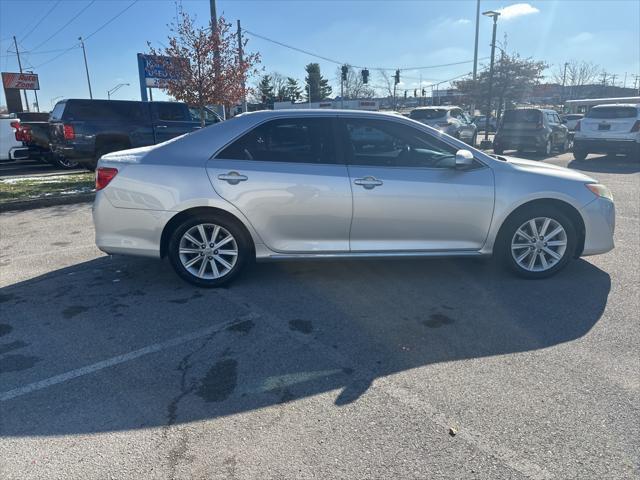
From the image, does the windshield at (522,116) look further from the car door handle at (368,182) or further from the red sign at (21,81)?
the red sign at (21,81)

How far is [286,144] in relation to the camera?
4.70 metres

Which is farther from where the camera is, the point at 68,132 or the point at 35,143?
the point at 35,143

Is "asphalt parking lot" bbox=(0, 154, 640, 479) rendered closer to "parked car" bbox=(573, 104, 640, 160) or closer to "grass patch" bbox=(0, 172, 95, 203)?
"grass patch" bbox=(0, 172, 95, 203)

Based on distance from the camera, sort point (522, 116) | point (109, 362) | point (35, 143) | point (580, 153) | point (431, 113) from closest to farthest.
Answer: point (109, 362), point (35, 143), point (580, 153), point (522, 116), point (431, 113)

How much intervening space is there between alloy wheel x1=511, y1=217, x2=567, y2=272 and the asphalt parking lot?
0.24 meters

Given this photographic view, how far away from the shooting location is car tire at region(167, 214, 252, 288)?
4633 mm

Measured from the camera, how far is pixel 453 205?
185 inches

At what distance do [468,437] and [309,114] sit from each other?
323 cm

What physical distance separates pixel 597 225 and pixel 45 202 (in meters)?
8.52

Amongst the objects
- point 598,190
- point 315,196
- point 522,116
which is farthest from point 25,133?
point 522,116

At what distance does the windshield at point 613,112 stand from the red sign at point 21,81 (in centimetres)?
4642

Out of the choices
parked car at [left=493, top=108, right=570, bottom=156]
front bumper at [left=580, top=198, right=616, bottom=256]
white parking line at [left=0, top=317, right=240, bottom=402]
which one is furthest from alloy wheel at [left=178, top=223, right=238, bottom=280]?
parked car at [left=493, top=108, right=570, bottom=156]

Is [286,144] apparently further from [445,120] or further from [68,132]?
[445,120]

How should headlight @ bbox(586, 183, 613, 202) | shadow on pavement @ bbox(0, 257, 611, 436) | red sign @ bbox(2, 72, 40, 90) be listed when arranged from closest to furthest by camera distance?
shadow on pavement @ bbox(0, 257, 611, 436), headlight @ bbox(586, 183, 613, 202), red sign @ bbox(2, 72, 40, 90)
